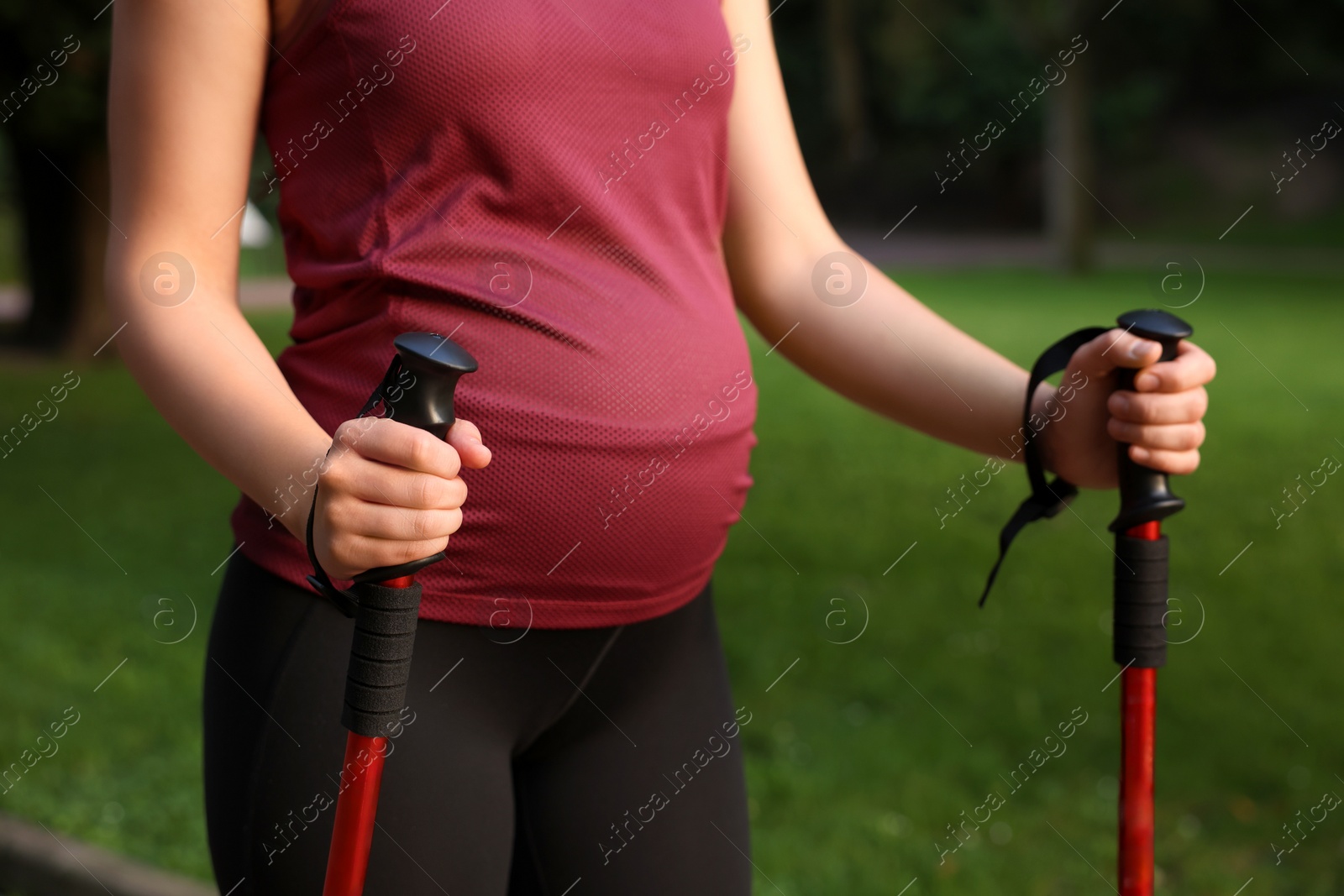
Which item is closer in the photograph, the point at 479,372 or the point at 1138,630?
the point at 479,372

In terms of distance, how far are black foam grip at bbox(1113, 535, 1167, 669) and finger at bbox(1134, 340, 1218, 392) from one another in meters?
0.17

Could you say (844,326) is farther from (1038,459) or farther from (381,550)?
(381,550)

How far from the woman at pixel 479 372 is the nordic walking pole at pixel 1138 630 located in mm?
37

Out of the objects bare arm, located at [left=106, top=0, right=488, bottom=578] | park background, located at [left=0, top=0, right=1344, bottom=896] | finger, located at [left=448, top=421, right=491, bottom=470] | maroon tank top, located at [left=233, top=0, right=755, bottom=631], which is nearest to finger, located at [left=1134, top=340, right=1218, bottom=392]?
maroon tank top, located at [left=233, top=0, right=755, bottom=631]

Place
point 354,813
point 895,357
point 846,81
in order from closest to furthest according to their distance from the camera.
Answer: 1. point 354,813
2. point 895,357
3. point 846,81

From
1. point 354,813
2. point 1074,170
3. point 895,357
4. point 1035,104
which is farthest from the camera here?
point 1035,104

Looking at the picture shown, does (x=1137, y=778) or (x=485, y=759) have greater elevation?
(x=485, y=759)

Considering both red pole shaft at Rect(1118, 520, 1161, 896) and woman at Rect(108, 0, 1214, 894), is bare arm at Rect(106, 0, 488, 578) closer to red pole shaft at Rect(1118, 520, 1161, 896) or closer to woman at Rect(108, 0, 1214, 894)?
woman at Rect(108, 0, 1214, 894)

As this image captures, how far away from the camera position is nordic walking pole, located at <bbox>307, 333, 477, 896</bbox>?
1.06 metres

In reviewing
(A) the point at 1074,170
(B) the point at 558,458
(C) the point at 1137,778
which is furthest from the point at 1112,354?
(A) the point at 1074,170

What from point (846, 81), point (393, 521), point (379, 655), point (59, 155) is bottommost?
point (846, 81)

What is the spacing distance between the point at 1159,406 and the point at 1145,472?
0.25 ft

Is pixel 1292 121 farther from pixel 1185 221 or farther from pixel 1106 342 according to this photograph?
pixel 1106 342

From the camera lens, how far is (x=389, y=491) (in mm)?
1045
